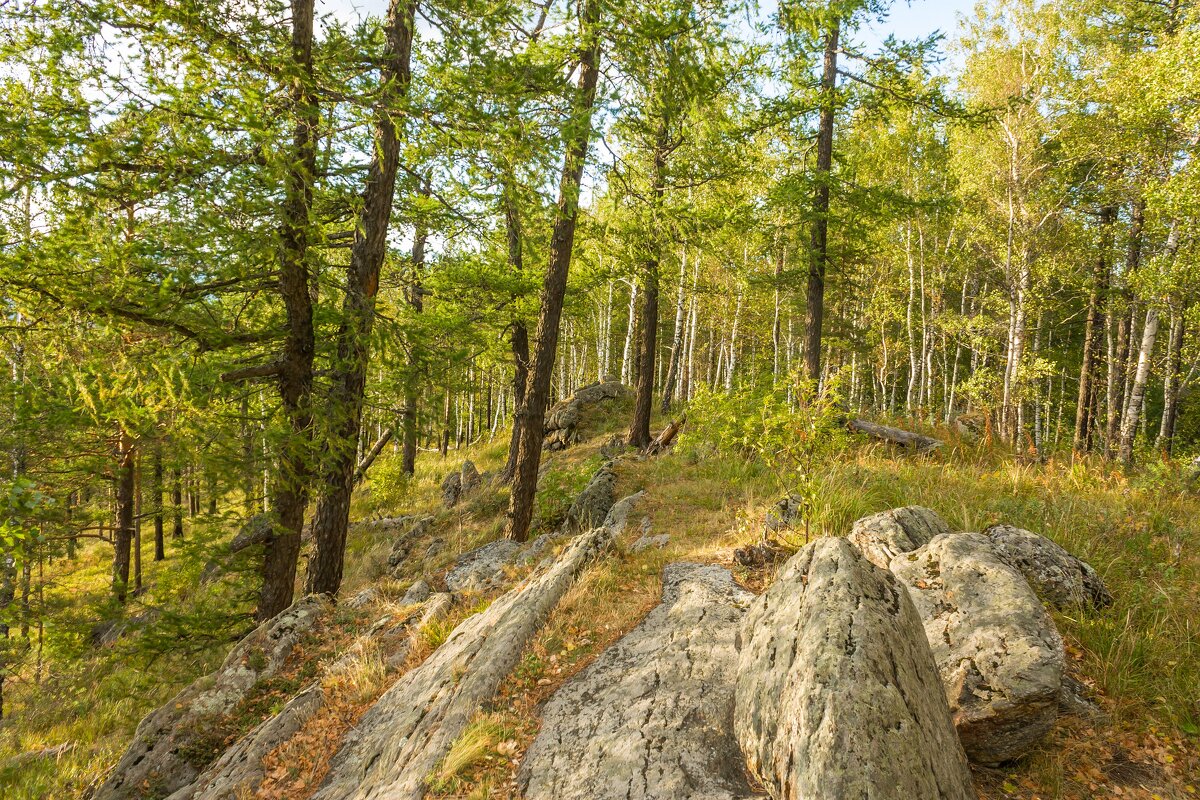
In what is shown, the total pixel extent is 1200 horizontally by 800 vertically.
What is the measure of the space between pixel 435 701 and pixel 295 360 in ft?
13.6

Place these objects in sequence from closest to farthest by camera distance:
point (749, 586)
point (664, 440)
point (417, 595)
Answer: point (749, 586) → point (417, 595) → point (664, 440)

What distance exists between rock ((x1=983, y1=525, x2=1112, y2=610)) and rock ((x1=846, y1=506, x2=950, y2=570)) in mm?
600

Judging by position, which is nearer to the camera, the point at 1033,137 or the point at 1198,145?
the point at 1198,145

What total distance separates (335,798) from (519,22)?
10027 mm

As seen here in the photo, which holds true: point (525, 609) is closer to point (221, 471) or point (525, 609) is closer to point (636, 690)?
point (636, 690)

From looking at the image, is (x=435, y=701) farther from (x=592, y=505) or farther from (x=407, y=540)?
(x=407, y=540)

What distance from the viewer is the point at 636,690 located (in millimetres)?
4008

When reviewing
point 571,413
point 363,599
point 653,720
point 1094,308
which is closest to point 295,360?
point 363,599

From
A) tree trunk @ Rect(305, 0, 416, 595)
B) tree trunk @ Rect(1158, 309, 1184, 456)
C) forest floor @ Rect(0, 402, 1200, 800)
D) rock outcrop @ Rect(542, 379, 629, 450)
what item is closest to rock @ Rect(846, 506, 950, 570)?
forest floor @ Rect(0, 402, 1200, 800)

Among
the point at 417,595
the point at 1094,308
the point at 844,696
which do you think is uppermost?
the point at 1094,308

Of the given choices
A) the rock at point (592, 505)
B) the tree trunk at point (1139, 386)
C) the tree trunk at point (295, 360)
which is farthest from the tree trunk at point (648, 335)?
the tree trunk at point (1139, 386)

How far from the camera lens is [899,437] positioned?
11242mm

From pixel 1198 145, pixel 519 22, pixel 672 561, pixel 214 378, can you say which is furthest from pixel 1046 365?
pixel 214 378

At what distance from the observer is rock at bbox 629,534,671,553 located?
23.1 ft
